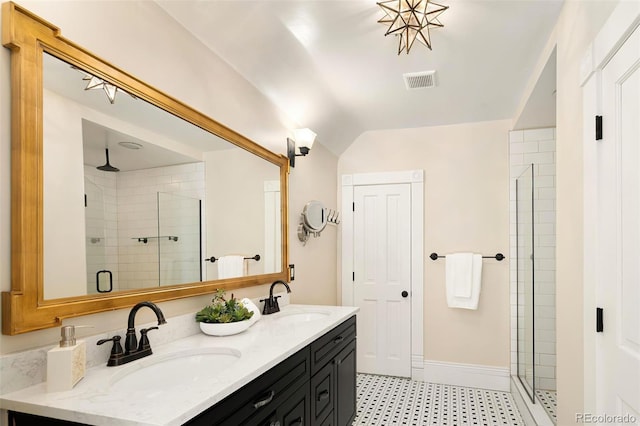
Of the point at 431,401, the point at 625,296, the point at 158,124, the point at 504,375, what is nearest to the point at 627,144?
the point at 625,296

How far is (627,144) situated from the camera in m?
1.33

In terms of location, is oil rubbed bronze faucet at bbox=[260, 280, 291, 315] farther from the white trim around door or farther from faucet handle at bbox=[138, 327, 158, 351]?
the white trim around door

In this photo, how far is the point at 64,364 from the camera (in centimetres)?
121

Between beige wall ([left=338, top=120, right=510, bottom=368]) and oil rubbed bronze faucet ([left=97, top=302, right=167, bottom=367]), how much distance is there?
9.97ft

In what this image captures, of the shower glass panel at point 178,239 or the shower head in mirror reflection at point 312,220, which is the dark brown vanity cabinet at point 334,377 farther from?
the shower head in mirror reflection at point 312,220

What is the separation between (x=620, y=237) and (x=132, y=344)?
179 cm

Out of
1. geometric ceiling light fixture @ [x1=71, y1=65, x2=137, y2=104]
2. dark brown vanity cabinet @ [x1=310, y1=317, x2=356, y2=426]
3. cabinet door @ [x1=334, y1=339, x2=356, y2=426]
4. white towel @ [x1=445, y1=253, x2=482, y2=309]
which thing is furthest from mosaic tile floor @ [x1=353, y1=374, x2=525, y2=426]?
geometric ceiling light fixture @ [x1=71, y1=65, x2=137, y2=104]

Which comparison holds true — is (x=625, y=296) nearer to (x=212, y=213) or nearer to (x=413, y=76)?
(x=212, y=213)

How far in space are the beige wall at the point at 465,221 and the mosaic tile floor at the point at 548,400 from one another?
701mm

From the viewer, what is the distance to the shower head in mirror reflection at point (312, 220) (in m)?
3.41

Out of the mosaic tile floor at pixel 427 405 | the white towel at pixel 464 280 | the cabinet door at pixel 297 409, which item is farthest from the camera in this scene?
the white towel at pixel 464 280

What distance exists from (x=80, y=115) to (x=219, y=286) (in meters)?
1.14

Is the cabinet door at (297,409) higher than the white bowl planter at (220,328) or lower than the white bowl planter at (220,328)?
lower

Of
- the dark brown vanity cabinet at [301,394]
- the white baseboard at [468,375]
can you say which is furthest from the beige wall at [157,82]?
the white baseboard at [468,375]
